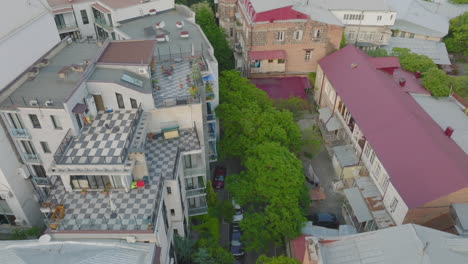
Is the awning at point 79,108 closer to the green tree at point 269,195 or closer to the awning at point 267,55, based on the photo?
the green tree at point 269,195

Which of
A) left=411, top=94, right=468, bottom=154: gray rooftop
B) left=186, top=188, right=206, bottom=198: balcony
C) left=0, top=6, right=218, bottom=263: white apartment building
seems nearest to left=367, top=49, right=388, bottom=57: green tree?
left=411, top=94, right=468, bottom=154: gray rooftop

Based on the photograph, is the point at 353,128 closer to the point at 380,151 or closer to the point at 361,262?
the point at 380,151

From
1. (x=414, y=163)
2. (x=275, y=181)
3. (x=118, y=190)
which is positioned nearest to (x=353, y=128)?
(x=414, y=163)

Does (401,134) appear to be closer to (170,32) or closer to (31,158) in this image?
(170,32)

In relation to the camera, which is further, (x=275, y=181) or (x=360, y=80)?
(x=360, y=80)

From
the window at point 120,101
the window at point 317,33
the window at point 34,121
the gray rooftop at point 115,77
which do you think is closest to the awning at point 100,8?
the gray rooftop at point 115,77

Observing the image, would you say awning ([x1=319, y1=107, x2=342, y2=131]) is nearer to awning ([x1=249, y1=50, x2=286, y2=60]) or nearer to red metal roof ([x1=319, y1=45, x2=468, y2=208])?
red metal roof ([x1=319, y1=45, x2=468, y2=208])

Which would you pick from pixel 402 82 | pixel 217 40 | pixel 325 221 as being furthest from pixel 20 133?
pixel 402 82
